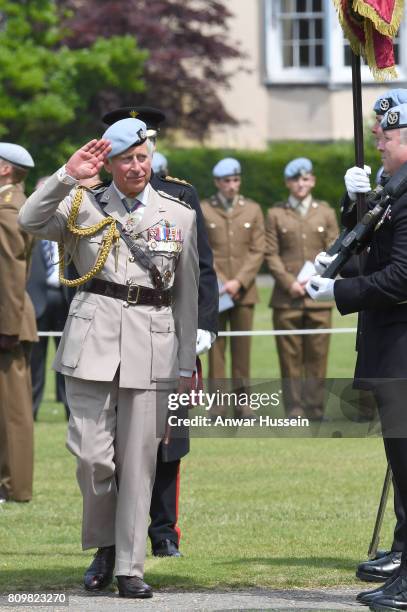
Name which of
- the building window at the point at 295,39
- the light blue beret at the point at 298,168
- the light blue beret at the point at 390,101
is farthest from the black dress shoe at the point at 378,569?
the building window at the point at 295,39

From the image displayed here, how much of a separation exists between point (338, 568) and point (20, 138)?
89.4ft

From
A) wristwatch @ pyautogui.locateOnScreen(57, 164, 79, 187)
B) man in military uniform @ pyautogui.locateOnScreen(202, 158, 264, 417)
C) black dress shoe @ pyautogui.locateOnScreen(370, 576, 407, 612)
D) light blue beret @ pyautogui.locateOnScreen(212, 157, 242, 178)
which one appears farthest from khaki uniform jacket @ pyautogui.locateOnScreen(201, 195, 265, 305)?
black dress shoe @ pyautogui.locateOnScreen(370, 576, 407, 612)

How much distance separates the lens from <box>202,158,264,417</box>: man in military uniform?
15.5 metres

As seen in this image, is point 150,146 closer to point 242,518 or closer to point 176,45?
point 242,518

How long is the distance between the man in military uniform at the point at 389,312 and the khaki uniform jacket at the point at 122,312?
2.32 feet

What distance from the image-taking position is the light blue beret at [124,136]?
7.47 meters

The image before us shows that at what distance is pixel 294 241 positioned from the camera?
15.6 meters

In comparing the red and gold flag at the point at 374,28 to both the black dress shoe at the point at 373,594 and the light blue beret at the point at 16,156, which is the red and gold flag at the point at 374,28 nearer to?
the black dress shoe at the point at 373,594

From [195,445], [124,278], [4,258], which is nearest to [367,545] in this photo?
[124,278]

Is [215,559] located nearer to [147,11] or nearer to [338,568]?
[338,568]

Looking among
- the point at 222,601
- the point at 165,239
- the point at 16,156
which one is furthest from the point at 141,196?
the point at 16,156

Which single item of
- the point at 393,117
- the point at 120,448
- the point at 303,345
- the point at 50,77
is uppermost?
the point at 50,77

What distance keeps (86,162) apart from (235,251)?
8463 mm

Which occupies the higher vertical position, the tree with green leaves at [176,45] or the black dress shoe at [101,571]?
the tree with green leaves at [176,45]
